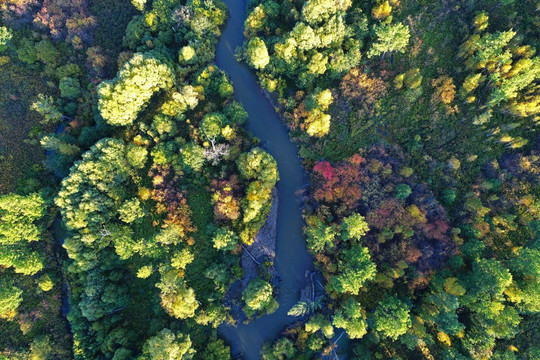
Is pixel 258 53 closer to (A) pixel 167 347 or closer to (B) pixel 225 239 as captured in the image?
(B) pixel 225 239

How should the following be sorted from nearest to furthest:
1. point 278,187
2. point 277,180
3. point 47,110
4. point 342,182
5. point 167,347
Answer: point 167,347 → point 342,182 → point 277,180 → point 47,110 → point 278,187

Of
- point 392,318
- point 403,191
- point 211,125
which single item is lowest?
point 392,318

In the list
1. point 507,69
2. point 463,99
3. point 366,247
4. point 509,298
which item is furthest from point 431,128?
point 509,298

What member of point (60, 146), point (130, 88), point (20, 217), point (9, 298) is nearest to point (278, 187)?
point (130, 88)

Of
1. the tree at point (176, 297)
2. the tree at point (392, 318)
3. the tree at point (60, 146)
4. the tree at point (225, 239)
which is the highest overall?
the tree at point (60, 146)

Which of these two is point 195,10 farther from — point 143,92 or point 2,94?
point 2,94

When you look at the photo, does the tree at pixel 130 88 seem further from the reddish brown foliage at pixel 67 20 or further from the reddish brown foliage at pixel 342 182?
the reddish brown foliage at pixel 342 182

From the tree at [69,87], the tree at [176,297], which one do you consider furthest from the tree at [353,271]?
the tree at [69,87]

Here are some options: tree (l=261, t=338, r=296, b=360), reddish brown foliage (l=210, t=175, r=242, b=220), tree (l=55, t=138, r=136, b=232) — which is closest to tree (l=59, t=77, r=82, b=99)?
tree (l=55, t=138, r=136, b=232)
